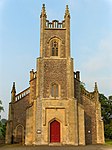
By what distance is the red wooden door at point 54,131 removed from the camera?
97.7 ft

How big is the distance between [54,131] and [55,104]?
3483 mm

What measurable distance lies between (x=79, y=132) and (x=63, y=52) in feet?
37.4

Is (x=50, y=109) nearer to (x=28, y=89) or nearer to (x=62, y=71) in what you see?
(x=62, y=71)

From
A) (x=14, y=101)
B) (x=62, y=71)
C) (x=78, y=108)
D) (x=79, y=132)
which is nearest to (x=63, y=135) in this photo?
(x=79, y=132)

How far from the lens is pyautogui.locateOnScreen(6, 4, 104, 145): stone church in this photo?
97.7 ft

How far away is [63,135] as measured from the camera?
29.7 meters

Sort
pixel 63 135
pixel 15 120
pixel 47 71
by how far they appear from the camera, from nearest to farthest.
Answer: pixel 63 135 < pixel 47 71 < pixel 15 120

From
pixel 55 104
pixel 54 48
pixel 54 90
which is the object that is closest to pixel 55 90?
pixel 54 90

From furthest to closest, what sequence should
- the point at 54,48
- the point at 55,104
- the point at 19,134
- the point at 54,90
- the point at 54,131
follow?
the point at 19,134 → the point at 54,48 → the point at 54,90 → the point at 55,104 → the point at 54,131

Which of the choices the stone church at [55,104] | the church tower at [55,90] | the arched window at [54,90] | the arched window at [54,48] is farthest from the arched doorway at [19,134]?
the arched window at [54,48]

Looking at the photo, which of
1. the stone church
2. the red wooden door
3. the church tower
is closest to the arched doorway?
the stone church

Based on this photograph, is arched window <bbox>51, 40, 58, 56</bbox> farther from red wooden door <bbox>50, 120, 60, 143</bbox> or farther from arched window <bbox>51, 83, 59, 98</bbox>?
red wooden door <bbox>50, 120, 60, 143</bbox>

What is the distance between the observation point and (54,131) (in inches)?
1183

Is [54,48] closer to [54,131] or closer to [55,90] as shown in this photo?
[55,90]
